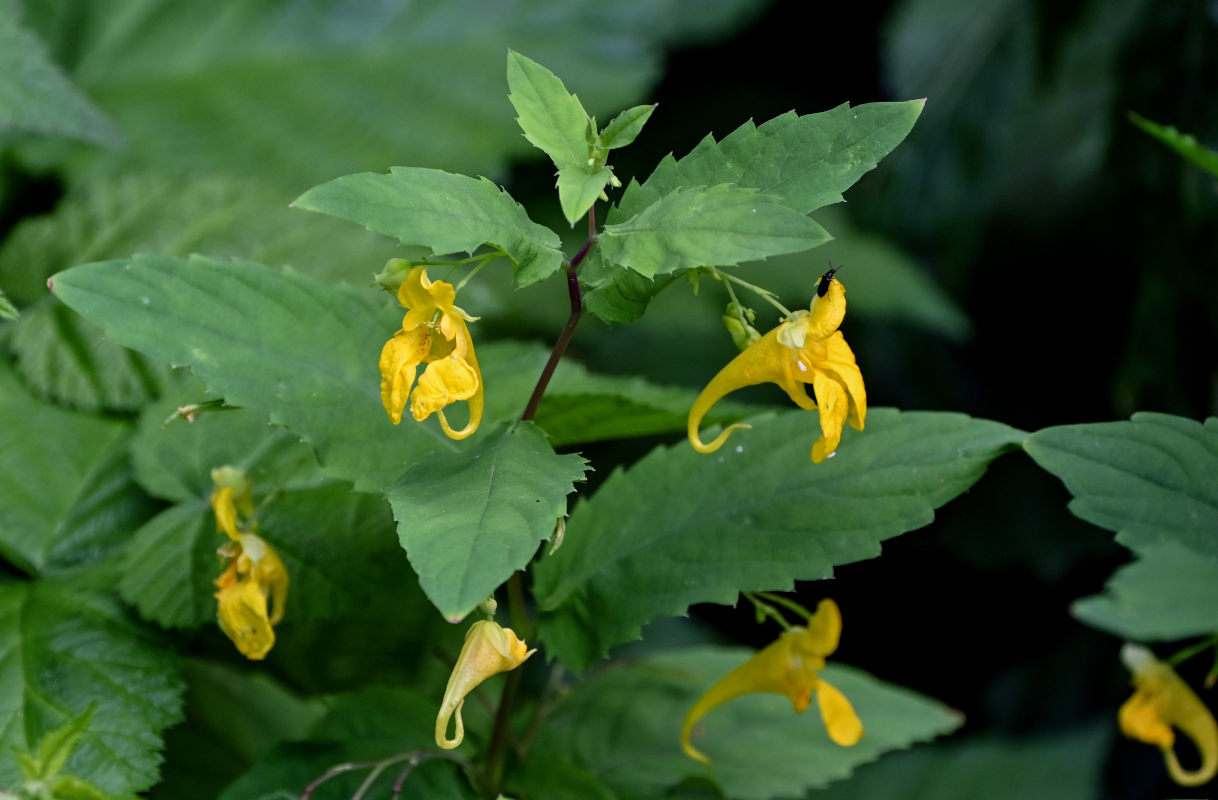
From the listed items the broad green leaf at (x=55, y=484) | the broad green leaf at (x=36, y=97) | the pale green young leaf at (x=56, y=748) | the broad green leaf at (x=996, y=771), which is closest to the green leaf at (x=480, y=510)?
the pale green young leaf at (x=56, y=748)

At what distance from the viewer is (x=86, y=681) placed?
2.68ft

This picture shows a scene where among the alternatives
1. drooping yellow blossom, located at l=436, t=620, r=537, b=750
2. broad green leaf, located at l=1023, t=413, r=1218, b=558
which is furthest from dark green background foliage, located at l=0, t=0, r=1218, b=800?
drooping yellow blossom, located at l=436, t=620, r=537, b=750

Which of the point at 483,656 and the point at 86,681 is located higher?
the point at 483,656

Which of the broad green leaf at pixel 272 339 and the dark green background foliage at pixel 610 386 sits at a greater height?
the broad green leaf at pixel 272 339

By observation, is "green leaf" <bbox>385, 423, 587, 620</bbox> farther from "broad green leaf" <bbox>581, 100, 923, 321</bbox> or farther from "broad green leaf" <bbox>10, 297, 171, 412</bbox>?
"broad green leaf" <bbox>10, 297, 171, 412</bbox>

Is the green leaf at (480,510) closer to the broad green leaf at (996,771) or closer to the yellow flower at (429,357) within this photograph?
the yellow flower at (429,357)

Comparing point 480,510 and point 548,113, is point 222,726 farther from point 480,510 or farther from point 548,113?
point 548,113

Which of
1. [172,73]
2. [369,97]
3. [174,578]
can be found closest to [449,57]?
[369,97]

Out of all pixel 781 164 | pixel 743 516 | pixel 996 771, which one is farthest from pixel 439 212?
pixel 996 771

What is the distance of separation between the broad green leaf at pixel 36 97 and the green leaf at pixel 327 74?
0.47 metres

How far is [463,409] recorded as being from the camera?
2.71 feet

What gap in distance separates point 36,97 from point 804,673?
3.19 feet

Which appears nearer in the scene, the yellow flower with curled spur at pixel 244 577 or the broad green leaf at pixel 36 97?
the yellow flower with curled spur at pixel 244 577

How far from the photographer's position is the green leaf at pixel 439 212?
565mm
